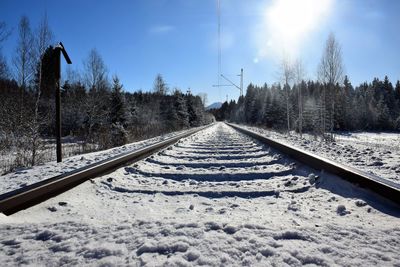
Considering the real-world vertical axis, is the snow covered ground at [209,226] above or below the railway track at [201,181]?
below

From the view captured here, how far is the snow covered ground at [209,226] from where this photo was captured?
69.6 inches

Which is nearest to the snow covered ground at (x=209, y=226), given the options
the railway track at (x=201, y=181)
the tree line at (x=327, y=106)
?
the railway track at (x=201, y=181)

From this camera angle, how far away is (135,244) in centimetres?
195

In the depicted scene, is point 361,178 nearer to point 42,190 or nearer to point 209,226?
point 209,226

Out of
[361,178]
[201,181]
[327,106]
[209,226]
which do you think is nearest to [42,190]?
[209,226]

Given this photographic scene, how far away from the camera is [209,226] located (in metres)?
2.27

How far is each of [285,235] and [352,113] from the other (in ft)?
271

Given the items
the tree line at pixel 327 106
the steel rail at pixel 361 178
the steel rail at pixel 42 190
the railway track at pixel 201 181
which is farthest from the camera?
the tree line at pixel 327 106

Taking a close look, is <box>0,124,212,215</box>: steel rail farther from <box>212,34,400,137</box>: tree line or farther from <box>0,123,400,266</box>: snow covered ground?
<box>212,34,400,137</box>: tree line

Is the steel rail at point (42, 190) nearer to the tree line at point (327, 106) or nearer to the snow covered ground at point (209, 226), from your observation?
the snow covered ground at point (209, 226)

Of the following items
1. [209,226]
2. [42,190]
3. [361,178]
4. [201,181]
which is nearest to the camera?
[209,226]

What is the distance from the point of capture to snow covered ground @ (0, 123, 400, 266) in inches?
69.6

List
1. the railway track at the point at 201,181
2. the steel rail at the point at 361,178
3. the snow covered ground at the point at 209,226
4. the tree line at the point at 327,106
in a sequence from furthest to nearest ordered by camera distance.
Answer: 1. the tree line at the point at 327,106
2. the railway track at the point at 201,181
3. the steel rail at the point at 361,178
4. the snow covered ground at the point at 209,226

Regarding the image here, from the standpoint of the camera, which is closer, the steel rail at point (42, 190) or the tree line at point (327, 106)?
the steel rail at point (42, 190)
